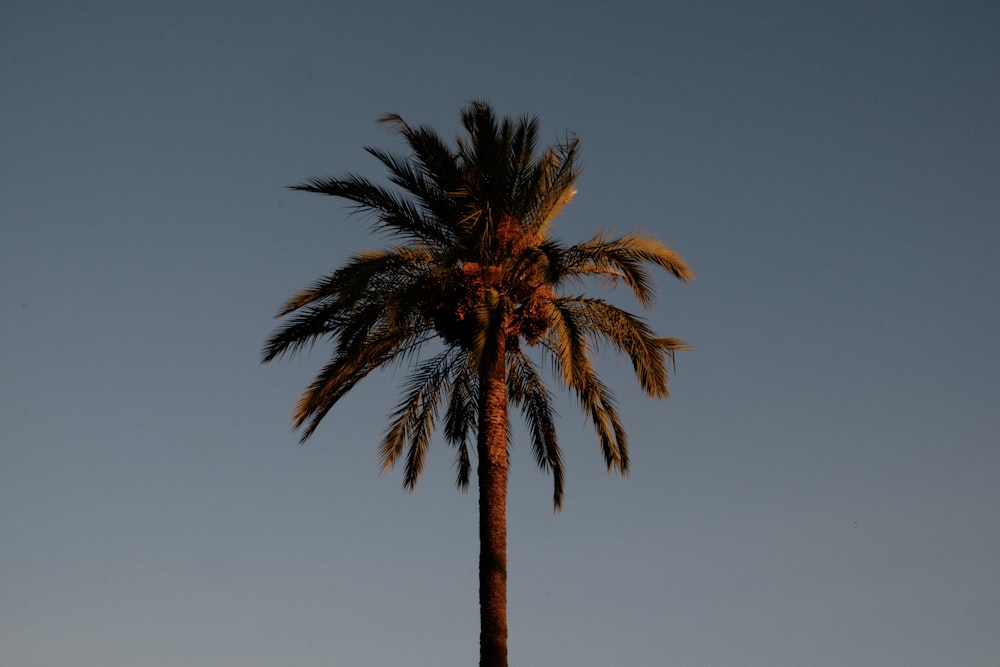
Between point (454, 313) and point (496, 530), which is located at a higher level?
point (454, 313)

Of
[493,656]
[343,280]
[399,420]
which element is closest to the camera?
[493,656]

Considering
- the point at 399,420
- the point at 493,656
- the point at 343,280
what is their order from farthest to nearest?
the point at 399,420 < the point at 343,280 < the point at 493,656

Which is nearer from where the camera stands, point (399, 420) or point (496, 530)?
point (496, 530)

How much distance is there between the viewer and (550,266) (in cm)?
1973

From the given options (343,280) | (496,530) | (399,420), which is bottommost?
(496,530)

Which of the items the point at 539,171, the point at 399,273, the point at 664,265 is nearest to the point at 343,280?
the point at 399,273

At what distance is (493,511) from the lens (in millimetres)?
20391

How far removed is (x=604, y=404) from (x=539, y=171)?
166 inches

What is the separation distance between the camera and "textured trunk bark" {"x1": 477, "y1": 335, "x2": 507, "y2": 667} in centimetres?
1939

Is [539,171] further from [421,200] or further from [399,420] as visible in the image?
[399,420]

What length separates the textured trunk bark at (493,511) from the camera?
19391 millimetres

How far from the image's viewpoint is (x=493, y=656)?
1914cm

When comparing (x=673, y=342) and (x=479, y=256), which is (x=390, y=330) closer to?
(x=479, y=256)

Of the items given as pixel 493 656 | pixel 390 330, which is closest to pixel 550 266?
pixel 390 330
